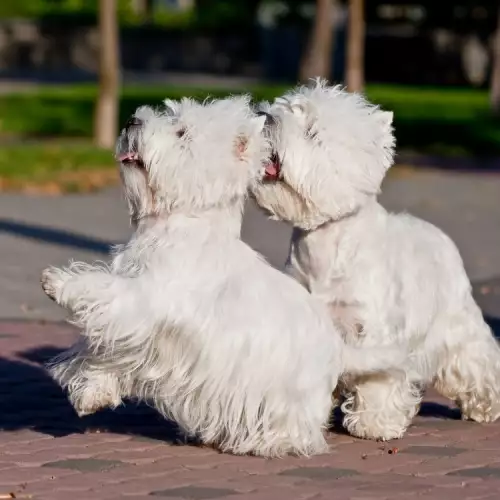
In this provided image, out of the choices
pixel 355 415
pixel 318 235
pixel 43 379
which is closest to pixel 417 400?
pixel 355 415

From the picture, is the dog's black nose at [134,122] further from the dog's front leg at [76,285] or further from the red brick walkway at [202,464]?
the red brick walkway at [202,464]

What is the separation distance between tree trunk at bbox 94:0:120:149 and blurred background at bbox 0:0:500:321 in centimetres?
2

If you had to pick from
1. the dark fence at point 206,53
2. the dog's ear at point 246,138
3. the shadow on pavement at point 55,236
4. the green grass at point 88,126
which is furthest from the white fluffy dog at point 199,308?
the dark fence at point 206,53

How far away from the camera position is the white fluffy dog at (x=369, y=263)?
591 centimetres

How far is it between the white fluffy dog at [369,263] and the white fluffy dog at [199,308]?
0.69 ft

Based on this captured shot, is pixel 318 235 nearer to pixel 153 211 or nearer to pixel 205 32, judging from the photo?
pixel 153 211

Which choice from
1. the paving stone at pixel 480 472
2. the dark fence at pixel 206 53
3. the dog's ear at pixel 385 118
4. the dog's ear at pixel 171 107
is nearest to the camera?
the dog's ear at pixel 171 107

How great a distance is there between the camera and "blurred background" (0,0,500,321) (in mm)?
13664

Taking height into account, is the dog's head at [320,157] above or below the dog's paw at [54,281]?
above

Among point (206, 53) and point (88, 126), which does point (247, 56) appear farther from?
point (88, 126)

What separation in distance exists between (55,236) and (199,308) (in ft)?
25.7

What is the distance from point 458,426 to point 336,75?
41411 mm

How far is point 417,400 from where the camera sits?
645 centimetres

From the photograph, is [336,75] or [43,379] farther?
[336,75]
